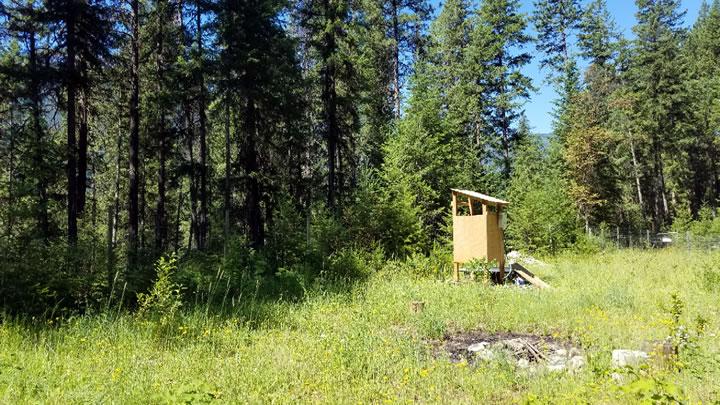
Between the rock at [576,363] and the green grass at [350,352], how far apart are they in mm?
119

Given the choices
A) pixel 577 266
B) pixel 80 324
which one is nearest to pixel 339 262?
pixel 80 324

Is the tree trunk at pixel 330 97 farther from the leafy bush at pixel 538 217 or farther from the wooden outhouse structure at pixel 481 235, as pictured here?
the leafy bush at pixel 538 217

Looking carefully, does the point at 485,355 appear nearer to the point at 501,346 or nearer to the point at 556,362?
the point at 501,346

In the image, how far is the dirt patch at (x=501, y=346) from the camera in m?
4.80

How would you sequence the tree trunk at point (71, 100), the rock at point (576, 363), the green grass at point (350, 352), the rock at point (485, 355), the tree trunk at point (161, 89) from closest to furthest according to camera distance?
1. the green grass at point (350, 352)
2. the rock at point (576, 363)
3. the rock at point (485, 355)
4. the tree trunk at point (71, 100)
5. the tree trunk at point (161, 89)

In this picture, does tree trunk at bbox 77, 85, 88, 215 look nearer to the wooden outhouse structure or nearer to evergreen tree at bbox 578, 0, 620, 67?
the wooden outhouse structure

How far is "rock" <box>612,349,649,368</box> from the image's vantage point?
13.5 feet

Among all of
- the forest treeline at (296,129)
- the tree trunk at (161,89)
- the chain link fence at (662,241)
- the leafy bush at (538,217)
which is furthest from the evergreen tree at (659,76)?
the tree trunk at (161,89)

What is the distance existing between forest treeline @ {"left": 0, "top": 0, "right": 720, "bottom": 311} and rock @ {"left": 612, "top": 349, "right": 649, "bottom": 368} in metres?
5.57

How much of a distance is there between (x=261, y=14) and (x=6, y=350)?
44.2ft

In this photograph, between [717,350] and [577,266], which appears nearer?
[717,350]

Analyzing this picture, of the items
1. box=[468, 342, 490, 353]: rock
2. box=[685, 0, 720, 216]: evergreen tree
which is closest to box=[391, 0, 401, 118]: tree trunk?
box=[468, 342, 490, 353]: rock

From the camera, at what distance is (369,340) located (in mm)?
5113

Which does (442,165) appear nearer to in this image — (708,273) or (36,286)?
(708,273)
